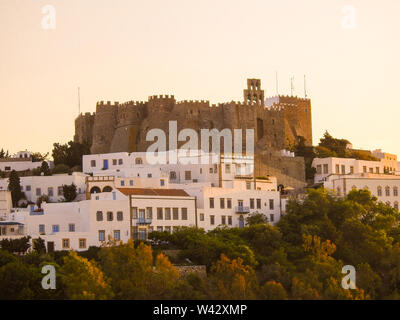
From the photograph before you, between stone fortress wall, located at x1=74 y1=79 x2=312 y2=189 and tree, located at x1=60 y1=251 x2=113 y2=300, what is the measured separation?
28590 millimetres

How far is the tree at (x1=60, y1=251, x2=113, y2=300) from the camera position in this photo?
7281 centimetres

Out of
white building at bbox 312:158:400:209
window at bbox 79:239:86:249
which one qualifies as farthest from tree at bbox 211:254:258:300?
white building at bbox 312:158:400:209

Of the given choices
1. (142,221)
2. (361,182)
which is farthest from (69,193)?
(361,182)

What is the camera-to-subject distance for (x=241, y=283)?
76.6 metres

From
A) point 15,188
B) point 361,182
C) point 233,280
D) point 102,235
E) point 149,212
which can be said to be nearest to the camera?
point 233,280

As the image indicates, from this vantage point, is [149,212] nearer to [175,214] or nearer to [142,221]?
[142,221]

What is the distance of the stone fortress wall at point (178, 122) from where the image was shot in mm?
104125

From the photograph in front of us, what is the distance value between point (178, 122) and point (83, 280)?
32.2 m

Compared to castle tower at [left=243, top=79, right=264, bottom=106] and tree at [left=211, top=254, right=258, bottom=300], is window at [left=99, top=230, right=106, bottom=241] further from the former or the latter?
castle tower at [left=243, top=79, right=264, bottom=106]

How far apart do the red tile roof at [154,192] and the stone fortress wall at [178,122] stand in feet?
49.5

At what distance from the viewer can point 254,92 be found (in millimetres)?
110750
